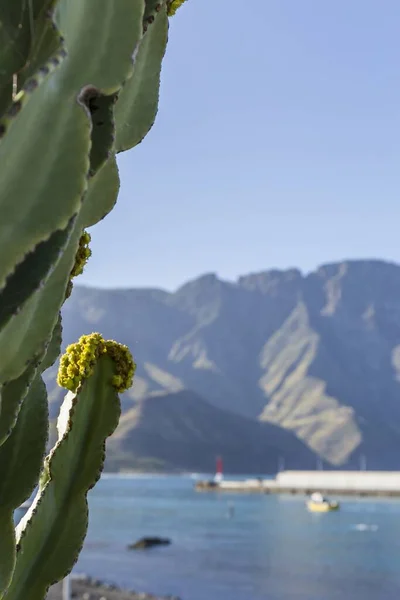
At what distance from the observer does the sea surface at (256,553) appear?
168 ft

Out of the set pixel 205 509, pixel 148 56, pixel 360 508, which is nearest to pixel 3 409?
pixel 148 56

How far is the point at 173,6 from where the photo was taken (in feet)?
9.28

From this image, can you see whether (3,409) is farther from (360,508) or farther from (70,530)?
(360,508)

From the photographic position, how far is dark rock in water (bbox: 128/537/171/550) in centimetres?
7588

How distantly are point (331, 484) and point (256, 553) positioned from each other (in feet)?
274

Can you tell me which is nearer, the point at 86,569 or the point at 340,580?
the point at 340,580

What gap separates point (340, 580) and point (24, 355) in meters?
54.9

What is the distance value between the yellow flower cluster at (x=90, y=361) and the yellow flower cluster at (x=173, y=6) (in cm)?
110

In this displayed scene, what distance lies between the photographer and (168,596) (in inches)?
1842

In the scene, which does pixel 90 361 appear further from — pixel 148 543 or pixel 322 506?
pixel 322 506

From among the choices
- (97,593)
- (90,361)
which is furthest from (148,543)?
(90,361)

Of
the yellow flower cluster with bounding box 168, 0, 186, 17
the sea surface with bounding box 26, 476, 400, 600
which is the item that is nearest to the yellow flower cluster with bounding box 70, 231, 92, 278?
the yellow flower cluster with bounding box 168, 0, 186, 17

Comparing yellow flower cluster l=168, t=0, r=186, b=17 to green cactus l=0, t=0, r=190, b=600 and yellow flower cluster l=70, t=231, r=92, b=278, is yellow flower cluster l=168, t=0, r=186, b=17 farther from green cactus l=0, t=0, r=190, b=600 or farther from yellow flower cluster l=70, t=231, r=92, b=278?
yellow flower cluster l=70, t=231, r=92, b=278

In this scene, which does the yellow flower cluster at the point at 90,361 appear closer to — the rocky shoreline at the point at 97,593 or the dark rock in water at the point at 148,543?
the rocky shoreline at the point at 97,593
